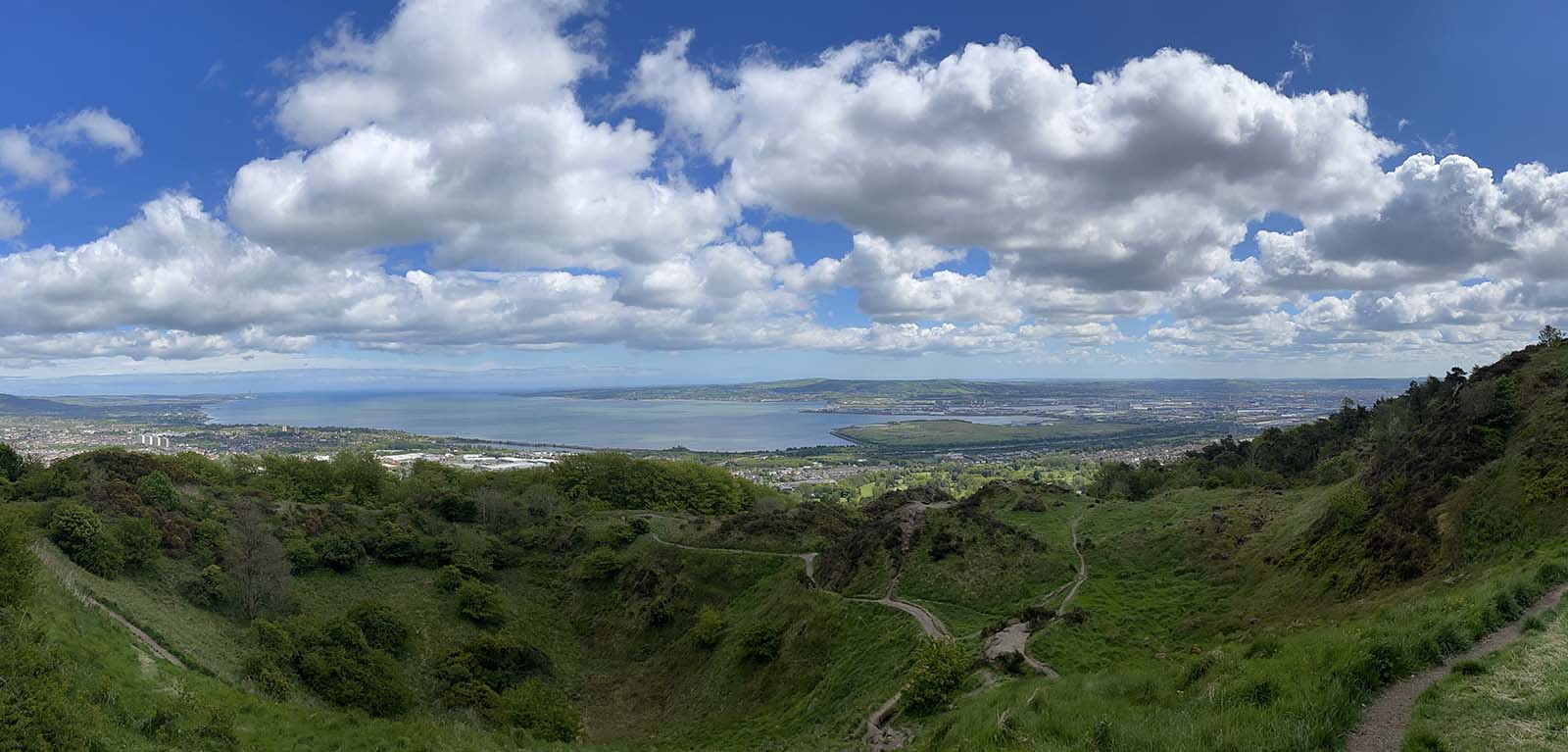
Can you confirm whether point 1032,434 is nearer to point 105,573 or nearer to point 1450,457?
point 1450,457

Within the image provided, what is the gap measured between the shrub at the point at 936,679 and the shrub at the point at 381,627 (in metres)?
26.3

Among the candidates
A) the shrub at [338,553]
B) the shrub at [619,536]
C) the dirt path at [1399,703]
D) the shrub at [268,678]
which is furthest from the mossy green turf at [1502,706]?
the shrub at [338,553]

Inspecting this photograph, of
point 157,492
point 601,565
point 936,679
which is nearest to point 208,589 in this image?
point 157,492

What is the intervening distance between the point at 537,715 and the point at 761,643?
10.3m

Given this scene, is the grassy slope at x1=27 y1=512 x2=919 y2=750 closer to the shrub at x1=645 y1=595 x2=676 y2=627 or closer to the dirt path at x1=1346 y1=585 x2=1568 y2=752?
the shrub at x1=645 y1=595 x2=676 y2=627

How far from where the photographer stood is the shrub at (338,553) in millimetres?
41125

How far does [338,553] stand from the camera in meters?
41.3

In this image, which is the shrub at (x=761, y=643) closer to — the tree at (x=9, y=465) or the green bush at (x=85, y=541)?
the green bush at (x=85, y=541)

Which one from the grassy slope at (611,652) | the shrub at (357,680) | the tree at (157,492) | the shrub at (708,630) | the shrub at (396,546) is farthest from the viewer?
the shrub at (396,546)

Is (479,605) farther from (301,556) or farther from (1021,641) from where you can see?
(1021,641)

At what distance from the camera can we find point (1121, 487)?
6284 cm

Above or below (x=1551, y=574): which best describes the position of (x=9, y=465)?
below

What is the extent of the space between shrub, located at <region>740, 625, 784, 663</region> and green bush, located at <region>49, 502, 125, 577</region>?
30.1m

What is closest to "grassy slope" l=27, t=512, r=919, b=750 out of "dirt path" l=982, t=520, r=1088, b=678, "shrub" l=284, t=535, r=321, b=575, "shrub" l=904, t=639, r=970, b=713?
"shrub" l=284, t=535, r=321, b=575
